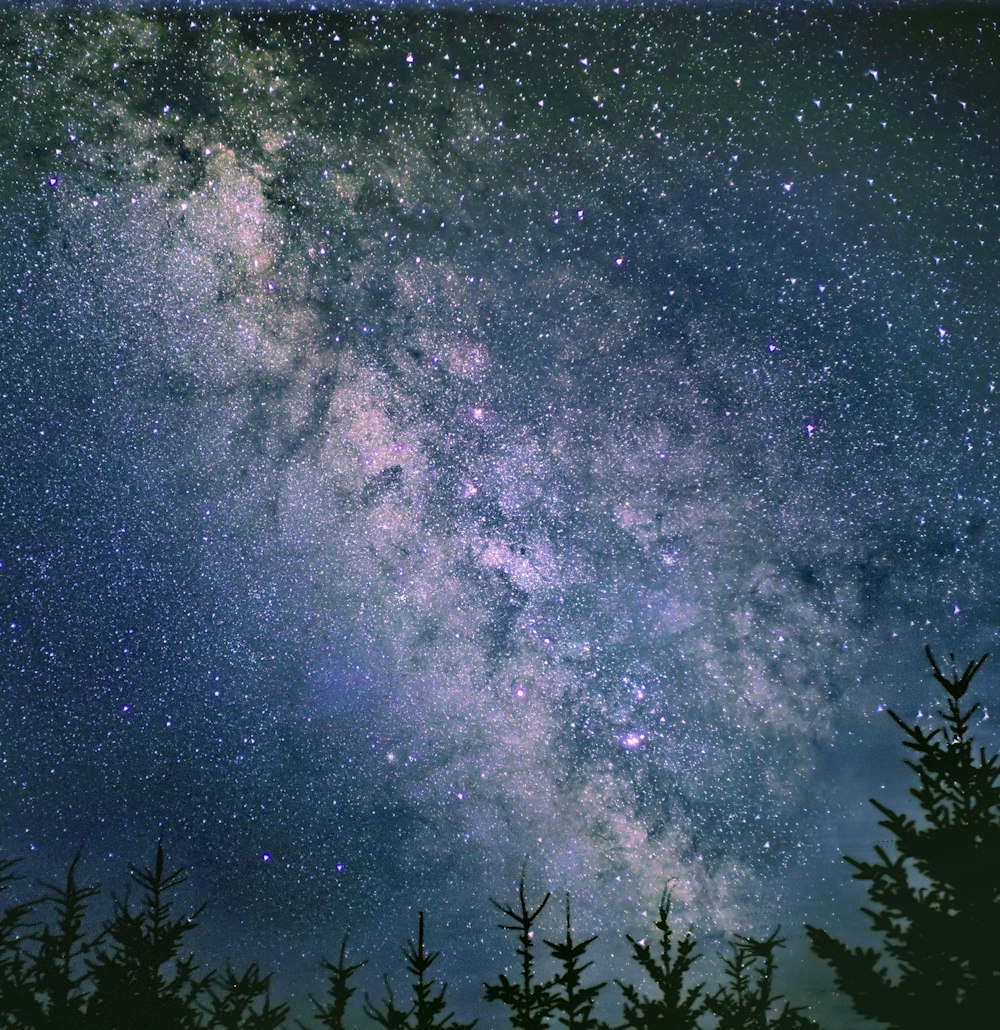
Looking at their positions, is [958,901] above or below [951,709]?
below

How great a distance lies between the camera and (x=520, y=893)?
41.9ft

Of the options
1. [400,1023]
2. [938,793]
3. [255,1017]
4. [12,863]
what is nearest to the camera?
[938,793]

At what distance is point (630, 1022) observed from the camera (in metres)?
11.6

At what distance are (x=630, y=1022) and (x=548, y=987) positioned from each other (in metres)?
1.48

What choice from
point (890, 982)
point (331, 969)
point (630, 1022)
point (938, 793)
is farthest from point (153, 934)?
point (938, 793)

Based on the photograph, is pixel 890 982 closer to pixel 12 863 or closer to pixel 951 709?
pixel 951 709

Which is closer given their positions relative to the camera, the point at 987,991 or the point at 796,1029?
the point at 987,991

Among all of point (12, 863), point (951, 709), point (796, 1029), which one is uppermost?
point (12, 863)

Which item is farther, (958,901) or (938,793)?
(938,793)

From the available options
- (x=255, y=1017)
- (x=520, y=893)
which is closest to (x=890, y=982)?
(x=520, y=893)

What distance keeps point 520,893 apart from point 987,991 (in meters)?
8.55

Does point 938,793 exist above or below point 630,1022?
above

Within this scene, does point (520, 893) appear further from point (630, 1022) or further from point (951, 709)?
point (951, 709)

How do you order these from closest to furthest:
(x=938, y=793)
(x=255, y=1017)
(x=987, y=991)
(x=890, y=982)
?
(x=987, y=991)
(x=890, y=982)
(x=938, y=793)
(x=255, y=1017)
